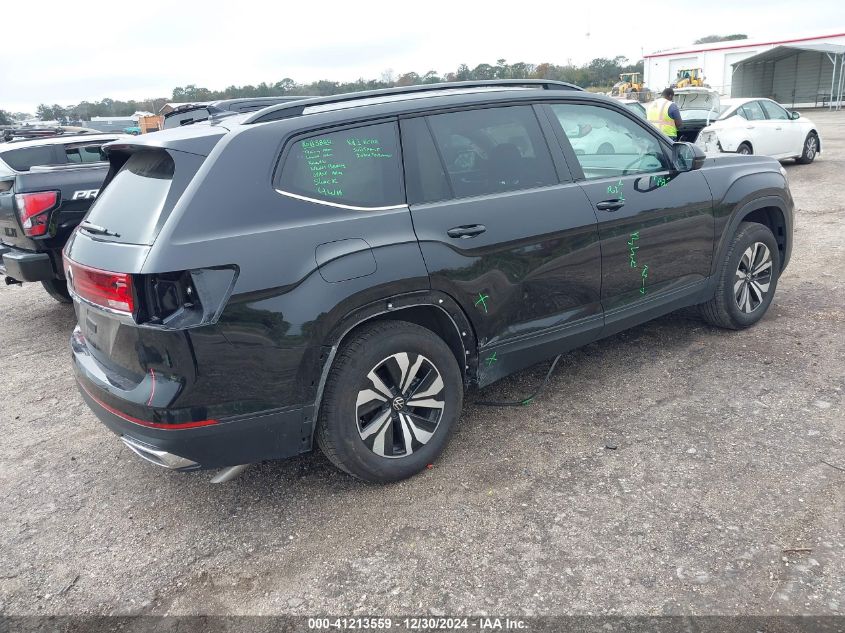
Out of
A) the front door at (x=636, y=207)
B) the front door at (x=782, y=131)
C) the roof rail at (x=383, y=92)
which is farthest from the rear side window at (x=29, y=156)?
the front door at (x=782, y=131)

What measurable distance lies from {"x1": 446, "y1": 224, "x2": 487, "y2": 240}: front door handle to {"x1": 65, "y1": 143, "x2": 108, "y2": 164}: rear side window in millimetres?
5496

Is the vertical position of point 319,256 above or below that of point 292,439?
above

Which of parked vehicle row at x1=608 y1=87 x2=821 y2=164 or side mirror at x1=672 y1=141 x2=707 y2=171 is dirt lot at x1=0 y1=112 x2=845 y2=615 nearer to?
side mirror at x1=672 y1=141 x2=707 y2=171

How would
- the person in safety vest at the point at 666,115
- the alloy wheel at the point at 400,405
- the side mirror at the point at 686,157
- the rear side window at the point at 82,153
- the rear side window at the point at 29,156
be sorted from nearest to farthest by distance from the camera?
the alloy wheel at the point at 400,405 < the side mirror at the point at 686,157 < the rear side window at the point at 29,156 < the rear side window at the point at 82,153 < the person in safety vest at the point at 666,115

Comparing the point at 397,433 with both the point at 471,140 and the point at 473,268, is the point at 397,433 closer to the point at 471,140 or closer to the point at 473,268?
the point at 473,268

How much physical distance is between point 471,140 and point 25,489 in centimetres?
303

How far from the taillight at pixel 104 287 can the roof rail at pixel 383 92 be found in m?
0.94

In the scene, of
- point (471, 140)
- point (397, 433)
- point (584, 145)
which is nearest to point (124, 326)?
point (397, 433)

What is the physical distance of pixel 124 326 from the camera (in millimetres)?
2801

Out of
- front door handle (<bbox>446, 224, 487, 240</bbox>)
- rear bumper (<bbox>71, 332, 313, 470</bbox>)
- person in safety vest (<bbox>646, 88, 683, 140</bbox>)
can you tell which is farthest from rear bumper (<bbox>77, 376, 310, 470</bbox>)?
person in safety vest (<bbox>646, 88, 683, 140</bbox>)

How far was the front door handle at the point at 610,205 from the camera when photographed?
3912mm

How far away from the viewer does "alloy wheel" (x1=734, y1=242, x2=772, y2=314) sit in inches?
193

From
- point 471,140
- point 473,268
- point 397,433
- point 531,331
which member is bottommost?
point 397,433

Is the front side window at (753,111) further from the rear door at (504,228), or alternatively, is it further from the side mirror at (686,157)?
the rear door at (504,228)
